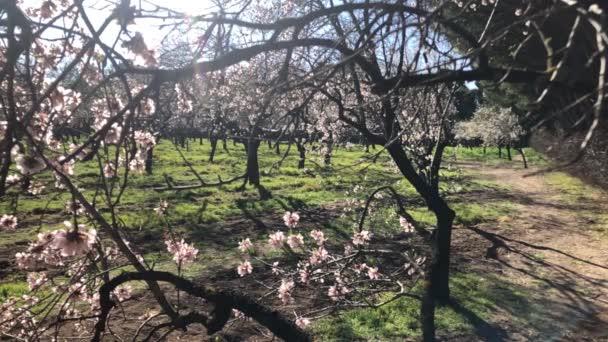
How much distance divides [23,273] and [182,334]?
390cm

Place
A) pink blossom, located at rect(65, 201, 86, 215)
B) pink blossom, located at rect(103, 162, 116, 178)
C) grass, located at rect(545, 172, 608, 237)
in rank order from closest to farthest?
pink blossom, located at rect(65, 201, 86, 215) < pink blossom, located at rect(103, 162, 116, 178) < grass, located at rect(545, 172, 608, 237)

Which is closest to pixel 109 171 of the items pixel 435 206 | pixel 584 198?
pixel 435 206

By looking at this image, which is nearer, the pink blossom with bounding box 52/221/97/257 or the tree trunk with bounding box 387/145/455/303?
the pink blossom with bounding box 52/221/97/257

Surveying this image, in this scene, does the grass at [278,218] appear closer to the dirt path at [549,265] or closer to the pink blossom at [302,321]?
the dirt path at [549,265]

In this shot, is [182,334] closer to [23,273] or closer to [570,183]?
[23,273]

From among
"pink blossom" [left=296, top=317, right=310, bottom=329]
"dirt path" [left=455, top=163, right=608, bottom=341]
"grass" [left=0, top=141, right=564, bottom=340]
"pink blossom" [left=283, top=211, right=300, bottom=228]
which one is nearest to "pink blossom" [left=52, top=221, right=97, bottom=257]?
"grass" [left=0, top=141, right=564, bottom=340]

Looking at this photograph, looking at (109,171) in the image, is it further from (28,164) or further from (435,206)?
(435,206)

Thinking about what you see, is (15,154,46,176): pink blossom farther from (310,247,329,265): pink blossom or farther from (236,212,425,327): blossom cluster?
(310,247,329,265): pink blossom

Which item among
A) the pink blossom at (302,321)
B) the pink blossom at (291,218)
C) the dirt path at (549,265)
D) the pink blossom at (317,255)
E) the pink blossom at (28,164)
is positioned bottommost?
the dirt path at (549,265)

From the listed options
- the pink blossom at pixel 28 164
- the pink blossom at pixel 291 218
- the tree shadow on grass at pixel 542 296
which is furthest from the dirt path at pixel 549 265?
the pink blossom at pixel 28 164

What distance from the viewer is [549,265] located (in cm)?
877

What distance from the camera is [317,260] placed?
5766 millimetres

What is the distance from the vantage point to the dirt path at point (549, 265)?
20.4ft

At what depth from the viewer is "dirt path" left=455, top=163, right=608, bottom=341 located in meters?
6.22
